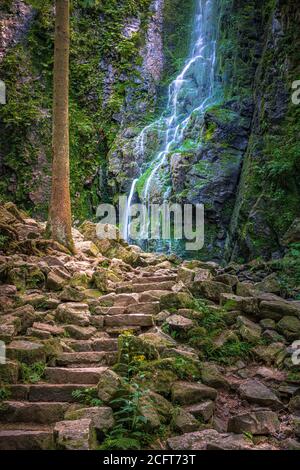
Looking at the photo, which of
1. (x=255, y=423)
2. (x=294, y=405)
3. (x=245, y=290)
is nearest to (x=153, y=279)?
(x=245, y=290)

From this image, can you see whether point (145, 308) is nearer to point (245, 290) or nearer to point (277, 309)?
point (245, 290)

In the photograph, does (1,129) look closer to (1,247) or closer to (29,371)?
(1,247)

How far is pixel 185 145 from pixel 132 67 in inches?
235

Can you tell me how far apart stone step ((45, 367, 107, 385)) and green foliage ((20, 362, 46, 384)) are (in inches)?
2.5

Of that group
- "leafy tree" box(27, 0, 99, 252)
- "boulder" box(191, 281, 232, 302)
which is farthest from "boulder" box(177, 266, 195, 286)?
"leafy tree" box(27, 0, 99, 252)

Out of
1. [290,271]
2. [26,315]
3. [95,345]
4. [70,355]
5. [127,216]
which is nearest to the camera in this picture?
[70,355]

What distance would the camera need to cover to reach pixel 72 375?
14.4 feet

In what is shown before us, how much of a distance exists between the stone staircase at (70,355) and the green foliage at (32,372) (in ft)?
0.22

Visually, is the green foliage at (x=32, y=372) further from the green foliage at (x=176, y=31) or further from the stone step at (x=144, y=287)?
the green foliage at (x=176, y=31)

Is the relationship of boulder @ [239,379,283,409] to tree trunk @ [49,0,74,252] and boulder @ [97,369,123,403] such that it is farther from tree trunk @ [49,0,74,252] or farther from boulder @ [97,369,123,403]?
tree trunk @ [49,0,74,252]

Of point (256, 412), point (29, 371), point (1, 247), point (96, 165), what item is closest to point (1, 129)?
point (96, 165)

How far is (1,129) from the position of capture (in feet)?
49.4

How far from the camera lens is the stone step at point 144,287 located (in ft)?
22.6

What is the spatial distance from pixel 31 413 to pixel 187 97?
48.9ft
